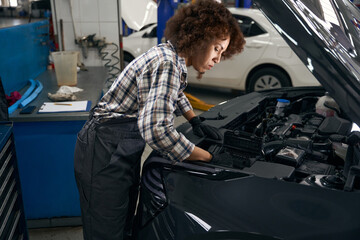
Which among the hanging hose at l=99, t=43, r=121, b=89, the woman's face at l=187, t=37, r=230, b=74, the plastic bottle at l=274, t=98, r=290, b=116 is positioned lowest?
the hanging hose at l=99, t=43, r=121, b=89

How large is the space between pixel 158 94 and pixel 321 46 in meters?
0.54

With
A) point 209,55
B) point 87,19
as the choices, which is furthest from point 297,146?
point 87,19

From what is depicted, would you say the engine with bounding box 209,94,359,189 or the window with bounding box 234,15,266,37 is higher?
the window with bounding box 234,15,266,37

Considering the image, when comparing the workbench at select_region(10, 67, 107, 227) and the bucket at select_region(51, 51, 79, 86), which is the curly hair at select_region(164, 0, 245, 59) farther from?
the bucket at select_region(51, 51, 79, 86)

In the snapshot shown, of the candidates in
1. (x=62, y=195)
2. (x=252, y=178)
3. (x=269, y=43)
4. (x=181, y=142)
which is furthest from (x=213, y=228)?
(x=269, y=43)

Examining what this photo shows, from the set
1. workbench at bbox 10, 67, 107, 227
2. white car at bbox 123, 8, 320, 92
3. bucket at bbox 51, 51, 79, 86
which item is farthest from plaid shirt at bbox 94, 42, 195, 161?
white car at bbox 123, 8, 320, 92

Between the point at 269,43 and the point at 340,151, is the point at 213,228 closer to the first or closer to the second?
→ the point at 340,151

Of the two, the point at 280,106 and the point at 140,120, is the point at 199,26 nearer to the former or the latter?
the point at 140,120

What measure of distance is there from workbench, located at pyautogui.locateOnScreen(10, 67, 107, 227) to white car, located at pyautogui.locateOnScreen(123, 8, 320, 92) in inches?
122

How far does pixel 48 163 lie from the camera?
214 centimetres

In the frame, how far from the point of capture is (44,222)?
2.25 m

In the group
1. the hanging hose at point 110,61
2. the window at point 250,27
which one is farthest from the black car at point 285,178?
the window at point 250,27

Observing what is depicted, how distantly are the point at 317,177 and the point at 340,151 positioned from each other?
13.1 inches

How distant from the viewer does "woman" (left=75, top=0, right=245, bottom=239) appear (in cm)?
117
